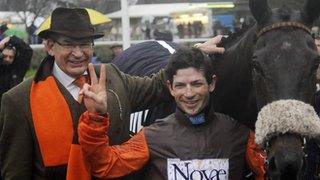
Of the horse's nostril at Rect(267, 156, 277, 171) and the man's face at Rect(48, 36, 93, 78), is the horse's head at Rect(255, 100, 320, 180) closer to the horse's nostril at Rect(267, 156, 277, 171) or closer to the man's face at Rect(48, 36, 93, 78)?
the horse's nostril at Rect(267, 156, 277, 171)

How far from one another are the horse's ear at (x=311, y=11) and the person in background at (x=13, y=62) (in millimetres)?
4292

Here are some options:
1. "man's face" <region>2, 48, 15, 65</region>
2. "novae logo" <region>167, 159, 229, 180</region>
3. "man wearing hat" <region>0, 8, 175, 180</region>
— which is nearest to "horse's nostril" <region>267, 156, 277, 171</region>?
"novae logo" <region>167, 159, 229, 180</region>

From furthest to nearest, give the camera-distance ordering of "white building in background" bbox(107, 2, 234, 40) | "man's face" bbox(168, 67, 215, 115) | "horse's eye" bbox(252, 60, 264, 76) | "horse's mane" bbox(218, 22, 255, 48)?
"white building in background" bbox(107, 2, 234, 40) → "horse's mane" bbox(218, 22, 255, 48) → "man's face" bbox(168, 67, 215, 115) → "horse's eye" bbox(252, 60, 264, 76)

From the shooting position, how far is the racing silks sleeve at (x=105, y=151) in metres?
2.64

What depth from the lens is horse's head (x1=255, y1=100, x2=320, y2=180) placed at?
241 centimetres

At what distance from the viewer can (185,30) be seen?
25.6 feet

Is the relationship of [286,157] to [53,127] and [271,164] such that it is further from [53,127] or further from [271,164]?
[53,127]

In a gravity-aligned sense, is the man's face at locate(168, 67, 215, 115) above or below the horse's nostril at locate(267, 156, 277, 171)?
above

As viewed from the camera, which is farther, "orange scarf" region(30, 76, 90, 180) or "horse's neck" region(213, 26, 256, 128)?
"horse's neck" region(213, 26, 256, 128)

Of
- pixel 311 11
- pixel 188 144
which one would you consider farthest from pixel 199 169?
pixel 311 11

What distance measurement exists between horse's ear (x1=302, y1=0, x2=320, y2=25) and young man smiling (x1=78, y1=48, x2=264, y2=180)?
1.85ft

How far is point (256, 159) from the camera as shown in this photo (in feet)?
9.33

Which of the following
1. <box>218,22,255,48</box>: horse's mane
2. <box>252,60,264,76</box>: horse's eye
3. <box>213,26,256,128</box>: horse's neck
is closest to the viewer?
<box>252,60,264,76</box>: horse's eye

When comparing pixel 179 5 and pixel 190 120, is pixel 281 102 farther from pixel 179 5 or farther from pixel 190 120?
pixel 179 5
